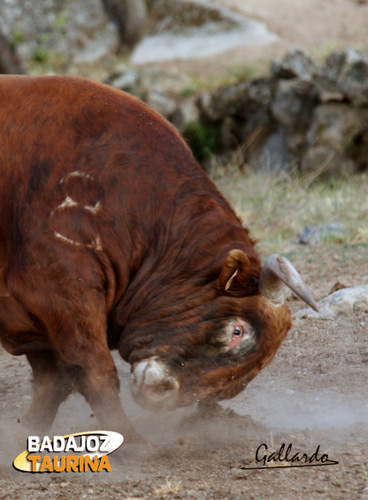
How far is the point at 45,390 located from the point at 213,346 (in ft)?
3.97

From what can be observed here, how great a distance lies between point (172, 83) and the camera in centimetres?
1511

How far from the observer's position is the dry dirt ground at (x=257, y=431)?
11.2 feet

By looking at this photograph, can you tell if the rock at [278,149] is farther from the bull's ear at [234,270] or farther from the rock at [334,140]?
the bull's ear at [234,270]

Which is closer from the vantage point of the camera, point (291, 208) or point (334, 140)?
point (291, 208)

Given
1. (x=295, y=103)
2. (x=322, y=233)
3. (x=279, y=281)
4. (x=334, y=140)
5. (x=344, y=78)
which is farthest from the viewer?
(x=295, y=103)

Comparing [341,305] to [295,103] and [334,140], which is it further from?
[295,103]

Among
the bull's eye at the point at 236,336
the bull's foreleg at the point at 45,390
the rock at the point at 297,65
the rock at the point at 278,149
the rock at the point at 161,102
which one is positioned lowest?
the rock at the point at 278,149

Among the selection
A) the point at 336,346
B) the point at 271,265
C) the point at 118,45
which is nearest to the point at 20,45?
the point at 118,45

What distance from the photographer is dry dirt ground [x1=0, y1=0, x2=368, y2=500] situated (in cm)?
342

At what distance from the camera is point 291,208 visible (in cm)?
890

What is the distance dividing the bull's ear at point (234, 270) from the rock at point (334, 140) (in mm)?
8646

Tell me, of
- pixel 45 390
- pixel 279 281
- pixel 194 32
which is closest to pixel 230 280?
pixel 279 281

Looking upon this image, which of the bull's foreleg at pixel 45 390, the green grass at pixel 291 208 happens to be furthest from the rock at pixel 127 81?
the bull's foreleg at pixel 45 390

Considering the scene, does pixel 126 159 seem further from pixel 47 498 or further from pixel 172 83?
pixel 172 83
